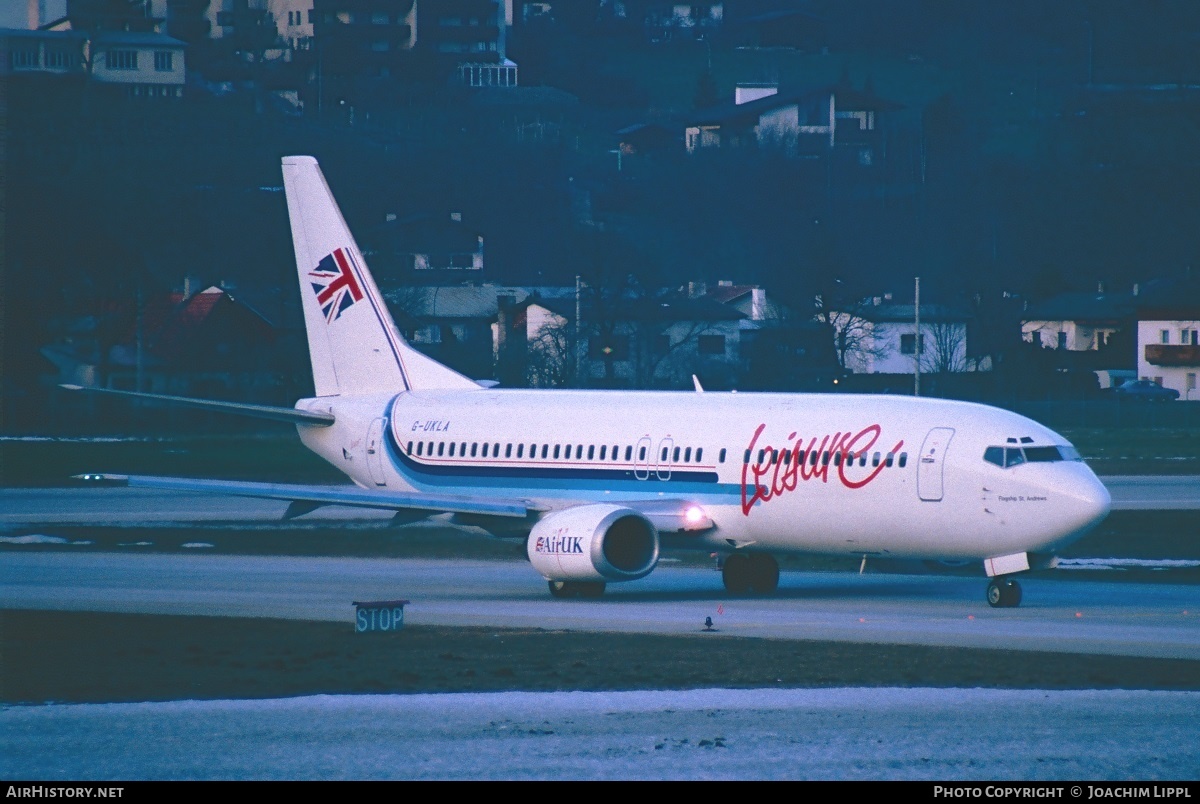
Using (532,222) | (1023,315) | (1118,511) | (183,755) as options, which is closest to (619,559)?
(183,755)

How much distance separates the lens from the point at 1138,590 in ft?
139

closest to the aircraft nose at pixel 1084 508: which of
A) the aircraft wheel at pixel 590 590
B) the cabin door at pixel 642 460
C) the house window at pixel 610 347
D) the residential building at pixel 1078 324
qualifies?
the cabin door at pixel 642 460

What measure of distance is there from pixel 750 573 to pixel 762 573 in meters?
0.26

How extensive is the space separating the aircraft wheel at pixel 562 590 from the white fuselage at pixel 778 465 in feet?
7.54

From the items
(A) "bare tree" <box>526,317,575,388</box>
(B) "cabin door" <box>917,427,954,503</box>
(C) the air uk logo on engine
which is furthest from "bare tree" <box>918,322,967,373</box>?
(C) the air uk logo on engine

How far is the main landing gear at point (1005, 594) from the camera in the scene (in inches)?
1534

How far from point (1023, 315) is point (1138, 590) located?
11278 centimetres

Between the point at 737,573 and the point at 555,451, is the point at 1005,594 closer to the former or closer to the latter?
the point at 737,573

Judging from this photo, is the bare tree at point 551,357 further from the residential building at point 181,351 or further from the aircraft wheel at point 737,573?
the aircraft wheel at point 737,573

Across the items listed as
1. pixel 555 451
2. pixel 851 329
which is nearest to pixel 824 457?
pixel 555 451

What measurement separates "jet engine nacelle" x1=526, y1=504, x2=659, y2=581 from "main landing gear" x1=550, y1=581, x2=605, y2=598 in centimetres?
46

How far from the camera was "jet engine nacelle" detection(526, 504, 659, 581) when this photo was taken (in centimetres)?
3972

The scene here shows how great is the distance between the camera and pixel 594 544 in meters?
39.6

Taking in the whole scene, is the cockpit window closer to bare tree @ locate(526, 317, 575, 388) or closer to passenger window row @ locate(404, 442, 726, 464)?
passenger window row @ locate(404, 442, 726, 464)
